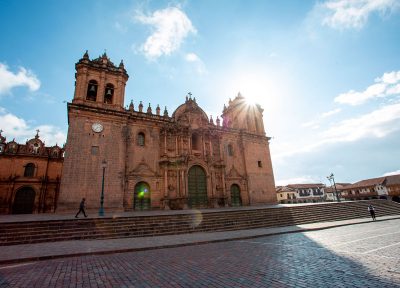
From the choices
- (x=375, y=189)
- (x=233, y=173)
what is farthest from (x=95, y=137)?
(x=375, y=189)

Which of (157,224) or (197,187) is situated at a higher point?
(197,187)

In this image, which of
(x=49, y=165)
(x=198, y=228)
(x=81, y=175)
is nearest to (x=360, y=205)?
(x=198, y=228)

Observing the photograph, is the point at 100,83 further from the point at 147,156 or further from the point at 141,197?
the point at 141,197

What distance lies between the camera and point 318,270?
5.41 m

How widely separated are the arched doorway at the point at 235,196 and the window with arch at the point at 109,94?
58.4 feet

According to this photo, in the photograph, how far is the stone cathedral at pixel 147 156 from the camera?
19.7 meters

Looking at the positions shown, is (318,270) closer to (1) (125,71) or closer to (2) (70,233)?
→ (2) (70,233)

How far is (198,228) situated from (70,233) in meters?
7.19

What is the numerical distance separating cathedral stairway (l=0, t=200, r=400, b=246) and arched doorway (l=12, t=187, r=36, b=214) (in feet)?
81.9

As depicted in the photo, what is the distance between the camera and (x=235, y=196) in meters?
27.1

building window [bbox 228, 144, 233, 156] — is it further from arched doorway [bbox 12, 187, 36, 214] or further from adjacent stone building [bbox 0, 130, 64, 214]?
arched doorway [bbox 12, 187, 36, 214]

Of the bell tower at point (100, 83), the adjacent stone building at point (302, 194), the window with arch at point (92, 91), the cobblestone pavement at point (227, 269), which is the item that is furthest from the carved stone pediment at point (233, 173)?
the adjacent stone building at point (302, 194)

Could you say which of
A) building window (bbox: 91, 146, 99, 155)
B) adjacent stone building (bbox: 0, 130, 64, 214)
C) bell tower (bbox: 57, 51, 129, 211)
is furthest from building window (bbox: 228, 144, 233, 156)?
adjacent stone building (bbox: 0, 130, 64, 214)

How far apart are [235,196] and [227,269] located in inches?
865
